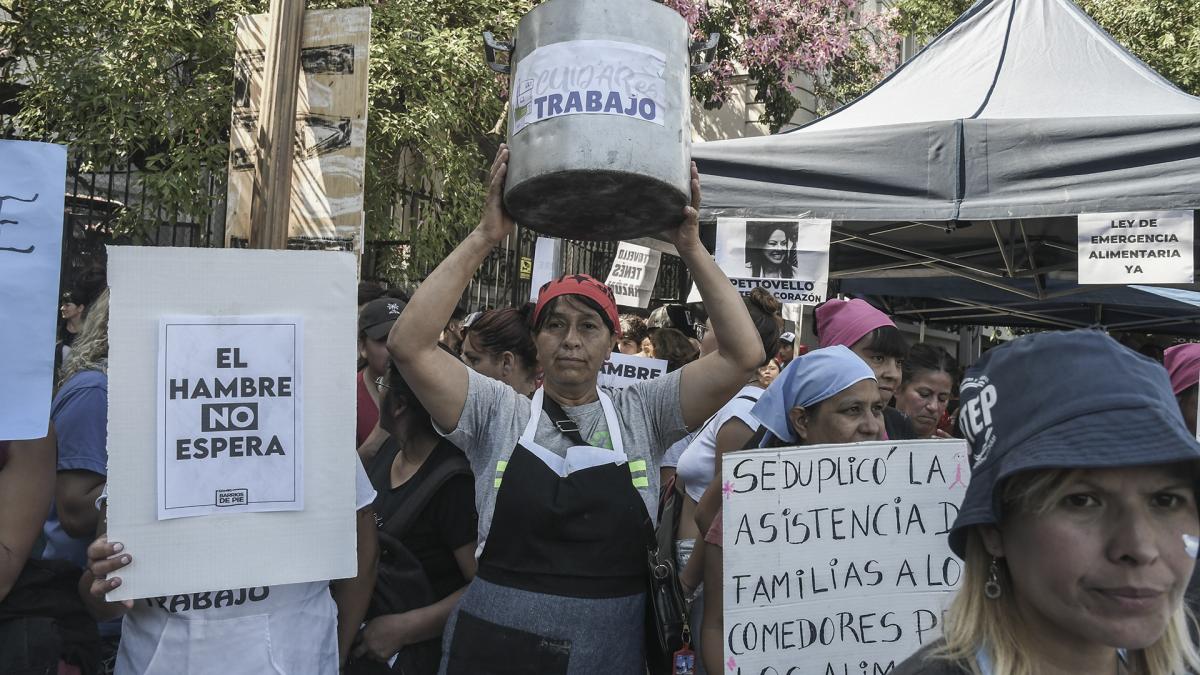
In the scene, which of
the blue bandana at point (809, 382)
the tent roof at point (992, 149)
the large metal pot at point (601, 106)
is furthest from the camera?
the tent roof at point (992, 149)

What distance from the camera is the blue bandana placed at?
306 centimetres

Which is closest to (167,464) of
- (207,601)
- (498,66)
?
(207,601)

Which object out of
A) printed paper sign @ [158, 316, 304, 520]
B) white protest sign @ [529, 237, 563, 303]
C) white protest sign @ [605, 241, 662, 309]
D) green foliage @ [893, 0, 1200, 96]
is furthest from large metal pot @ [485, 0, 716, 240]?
green foliage @ [893, 0, 1200, 96]

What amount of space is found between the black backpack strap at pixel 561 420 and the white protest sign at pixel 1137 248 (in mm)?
3004

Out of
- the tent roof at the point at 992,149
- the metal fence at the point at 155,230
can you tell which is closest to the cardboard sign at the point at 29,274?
the metal fence at the point at 155,230

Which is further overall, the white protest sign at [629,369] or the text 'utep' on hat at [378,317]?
the white protest sign at [629,369]

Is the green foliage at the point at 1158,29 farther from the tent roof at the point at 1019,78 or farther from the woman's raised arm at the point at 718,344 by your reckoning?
the woman's raised arm at the point at 718,344

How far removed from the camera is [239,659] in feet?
7.97

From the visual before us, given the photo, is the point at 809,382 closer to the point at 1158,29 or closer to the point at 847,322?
the point at 847,322

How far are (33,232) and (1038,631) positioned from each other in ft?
7.32

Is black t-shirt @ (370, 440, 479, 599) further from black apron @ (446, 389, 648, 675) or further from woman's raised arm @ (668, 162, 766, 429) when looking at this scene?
woman's raised arm @ (668, 162, 766, 429)

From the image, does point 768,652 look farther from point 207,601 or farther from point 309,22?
point 309,22

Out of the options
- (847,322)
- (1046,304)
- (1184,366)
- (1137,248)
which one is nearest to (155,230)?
(847,322)

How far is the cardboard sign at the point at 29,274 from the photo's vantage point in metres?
2.18
